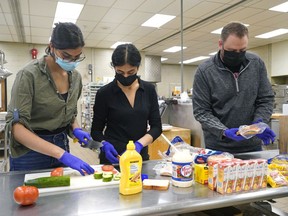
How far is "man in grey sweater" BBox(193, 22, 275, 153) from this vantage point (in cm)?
162

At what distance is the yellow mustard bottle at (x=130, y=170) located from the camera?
99 centimetres

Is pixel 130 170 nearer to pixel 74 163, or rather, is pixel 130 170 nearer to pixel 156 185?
pixel 156 185

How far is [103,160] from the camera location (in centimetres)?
159

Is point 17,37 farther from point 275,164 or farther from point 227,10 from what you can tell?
point 275,164

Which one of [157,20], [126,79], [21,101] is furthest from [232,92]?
[157,20]

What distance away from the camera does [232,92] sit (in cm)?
164

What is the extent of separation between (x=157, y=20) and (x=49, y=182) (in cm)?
573

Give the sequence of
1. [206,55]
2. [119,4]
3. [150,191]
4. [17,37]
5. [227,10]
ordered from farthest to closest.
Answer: [206,55] → [17,37] → [227,10] → [119,4] → [150,191]

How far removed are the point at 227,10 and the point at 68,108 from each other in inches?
200

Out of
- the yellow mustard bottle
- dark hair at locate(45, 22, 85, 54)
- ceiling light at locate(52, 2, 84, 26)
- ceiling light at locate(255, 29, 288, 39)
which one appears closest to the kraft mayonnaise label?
the yellow mustard bottle

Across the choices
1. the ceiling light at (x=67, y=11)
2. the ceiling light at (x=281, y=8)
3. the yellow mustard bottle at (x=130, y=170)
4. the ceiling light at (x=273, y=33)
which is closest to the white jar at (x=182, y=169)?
the yellow mustard bottle at (x=130, y=170)

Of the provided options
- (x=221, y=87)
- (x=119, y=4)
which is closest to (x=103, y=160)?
(x=221, y=87)

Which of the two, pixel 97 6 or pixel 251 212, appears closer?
pixel 251 212

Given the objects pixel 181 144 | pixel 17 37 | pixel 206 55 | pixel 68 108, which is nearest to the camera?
pixel 68 108
